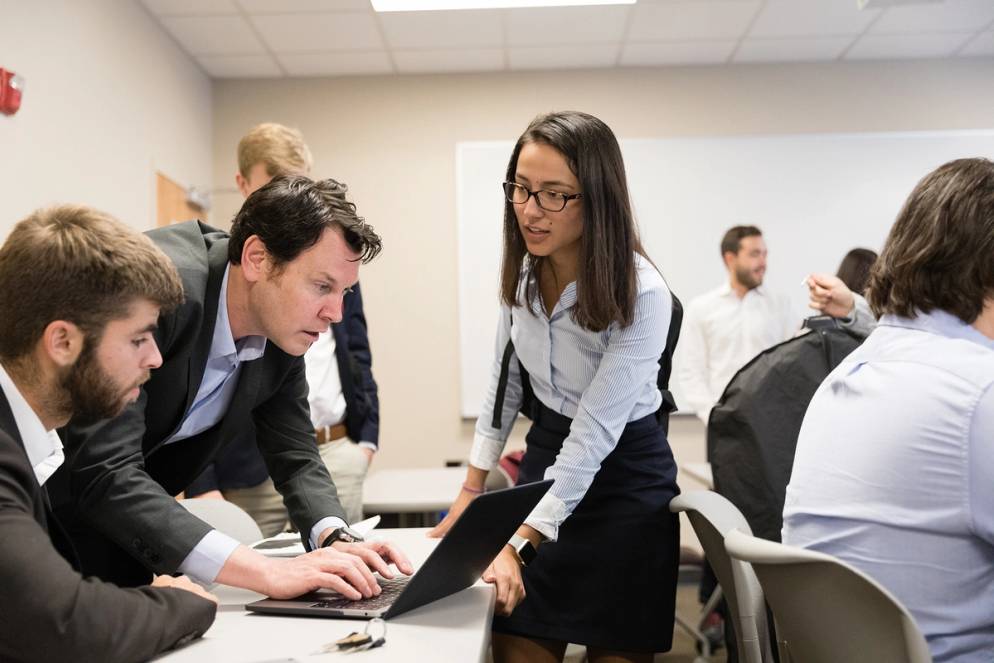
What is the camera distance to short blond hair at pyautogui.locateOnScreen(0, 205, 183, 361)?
94 centimetres

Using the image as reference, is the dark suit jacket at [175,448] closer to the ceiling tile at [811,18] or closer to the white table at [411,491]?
the white table at [411,491]

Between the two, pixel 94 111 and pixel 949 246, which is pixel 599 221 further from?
pixel 94 111

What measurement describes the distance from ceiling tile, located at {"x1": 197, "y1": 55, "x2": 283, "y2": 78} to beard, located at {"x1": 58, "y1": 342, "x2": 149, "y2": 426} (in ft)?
13.4

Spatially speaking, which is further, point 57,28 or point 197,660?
point 57,28

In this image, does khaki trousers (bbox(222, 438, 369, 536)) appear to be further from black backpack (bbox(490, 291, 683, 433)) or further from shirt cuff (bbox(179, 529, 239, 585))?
shirt cuff (bbox(179, 529, 239, 585))

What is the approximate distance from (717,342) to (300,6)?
8.47 feet

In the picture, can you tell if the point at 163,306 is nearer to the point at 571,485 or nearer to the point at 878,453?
the point at 571,485

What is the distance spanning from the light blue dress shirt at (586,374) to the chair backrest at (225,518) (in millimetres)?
661

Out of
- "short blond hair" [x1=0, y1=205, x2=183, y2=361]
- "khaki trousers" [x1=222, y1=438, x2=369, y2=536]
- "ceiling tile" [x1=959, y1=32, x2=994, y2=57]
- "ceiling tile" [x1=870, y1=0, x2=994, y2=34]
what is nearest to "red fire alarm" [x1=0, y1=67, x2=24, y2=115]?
"khaki trousers" [x1=222, y1=438, x2=369, y2=536]

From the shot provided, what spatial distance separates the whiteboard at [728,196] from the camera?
493cm

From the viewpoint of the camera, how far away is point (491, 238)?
16.2 ft

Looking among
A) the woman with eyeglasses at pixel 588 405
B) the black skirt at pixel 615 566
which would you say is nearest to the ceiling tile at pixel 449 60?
the woman with eyeglasses at pixel 588 405

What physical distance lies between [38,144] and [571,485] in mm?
2544

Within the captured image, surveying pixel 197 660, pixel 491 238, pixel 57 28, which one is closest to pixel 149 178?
pixel 57 28
